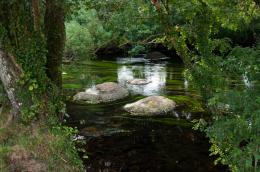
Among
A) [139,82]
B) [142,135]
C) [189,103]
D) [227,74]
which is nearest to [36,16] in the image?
[227,74]

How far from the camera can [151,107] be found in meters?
16.0

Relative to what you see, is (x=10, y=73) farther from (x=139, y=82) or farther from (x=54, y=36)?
(x=139, y=82)

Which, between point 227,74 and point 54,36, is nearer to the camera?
point 227,74

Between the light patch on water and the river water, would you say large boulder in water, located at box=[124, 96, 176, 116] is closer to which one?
the river water

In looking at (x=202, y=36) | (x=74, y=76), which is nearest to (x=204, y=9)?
(x=202, y=36)

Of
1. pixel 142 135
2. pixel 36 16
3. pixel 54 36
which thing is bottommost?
pixel 142 135

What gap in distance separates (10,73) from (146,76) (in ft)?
49.7

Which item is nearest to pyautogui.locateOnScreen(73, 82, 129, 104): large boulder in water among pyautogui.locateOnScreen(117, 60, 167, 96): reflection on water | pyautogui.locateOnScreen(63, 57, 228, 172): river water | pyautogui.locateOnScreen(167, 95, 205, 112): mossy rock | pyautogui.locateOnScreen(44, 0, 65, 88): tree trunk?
pyautogui.locateOnScreen(63, 57, 228, 172): river water

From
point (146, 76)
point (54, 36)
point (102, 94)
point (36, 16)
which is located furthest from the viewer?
point (146, 76)

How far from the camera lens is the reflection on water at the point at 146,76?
19.9 m

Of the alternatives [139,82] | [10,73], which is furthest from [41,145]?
[139,82]

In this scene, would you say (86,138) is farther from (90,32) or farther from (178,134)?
(90,32)

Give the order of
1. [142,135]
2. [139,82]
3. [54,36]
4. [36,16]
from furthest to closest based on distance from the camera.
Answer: [139,82] → [142,135] → [54,36] → [36,16]

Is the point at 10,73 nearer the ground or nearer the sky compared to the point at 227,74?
nearer the ground
